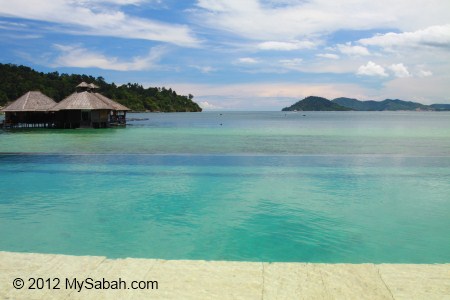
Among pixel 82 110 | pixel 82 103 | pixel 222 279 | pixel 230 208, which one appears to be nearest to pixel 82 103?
pixel 82 103

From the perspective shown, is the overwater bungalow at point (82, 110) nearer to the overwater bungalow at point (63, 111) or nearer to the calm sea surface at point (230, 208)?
the overwater bungalow at point (63, 111)

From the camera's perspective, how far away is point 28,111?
37.3 metres

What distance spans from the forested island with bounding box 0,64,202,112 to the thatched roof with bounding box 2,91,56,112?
45807mm

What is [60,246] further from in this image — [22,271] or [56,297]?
[56,297]

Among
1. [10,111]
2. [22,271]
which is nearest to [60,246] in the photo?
[22,271]

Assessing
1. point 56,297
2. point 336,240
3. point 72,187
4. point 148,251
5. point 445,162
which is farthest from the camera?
point 445,162

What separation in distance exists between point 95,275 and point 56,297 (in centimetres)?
52

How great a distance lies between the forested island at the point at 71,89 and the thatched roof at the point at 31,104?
150 feet

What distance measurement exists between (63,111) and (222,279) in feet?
125

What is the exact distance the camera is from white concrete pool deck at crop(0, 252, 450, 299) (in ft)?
11.4

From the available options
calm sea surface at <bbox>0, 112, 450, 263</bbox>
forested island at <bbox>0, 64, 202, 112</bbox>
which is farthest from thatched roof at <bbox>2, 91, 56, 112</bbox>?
forested island at <bbox>0, 64, 202, 112</bbox>

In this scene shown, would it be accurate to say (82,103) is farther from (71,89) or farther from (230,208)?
(71,89)

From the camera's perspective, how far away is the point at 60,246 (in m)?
6.52

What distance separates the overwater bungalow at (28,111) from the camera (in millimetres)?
37094
